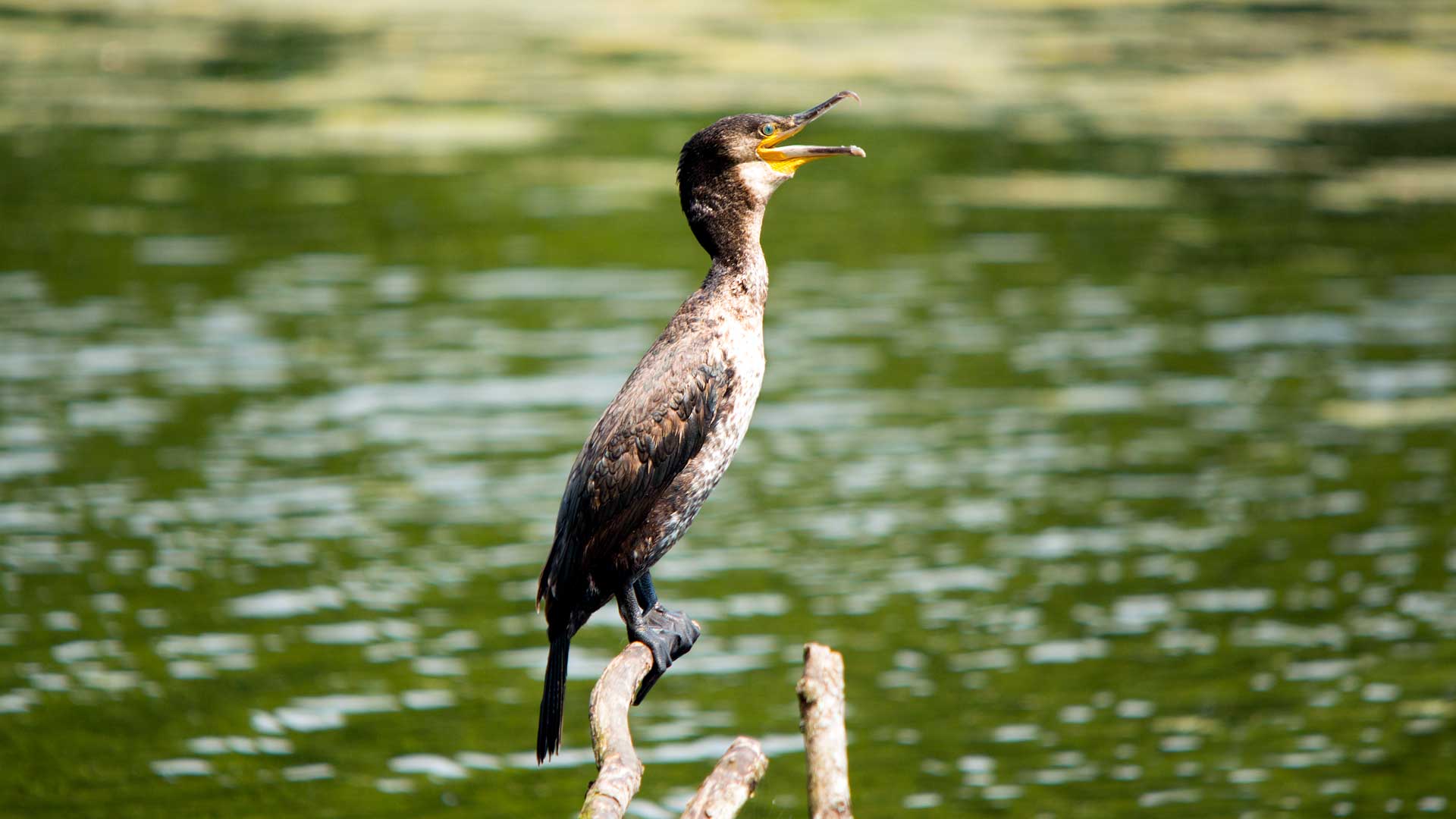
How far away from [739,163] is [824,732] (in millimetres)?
1194

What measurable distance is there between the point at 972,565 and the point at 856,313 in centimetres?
734

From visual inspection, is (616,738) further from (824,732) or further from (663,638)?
(663,638)

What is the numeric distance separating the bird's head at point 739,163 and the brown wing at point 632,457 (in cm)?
34

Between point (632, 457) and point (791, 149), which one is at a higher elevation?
point (791, 149)

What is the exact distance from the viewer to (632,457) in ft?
13.9

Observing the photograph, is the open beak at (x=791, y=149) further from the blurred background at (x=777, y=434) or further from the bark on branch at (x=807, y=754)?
the blurred background at (x=777, y=434)

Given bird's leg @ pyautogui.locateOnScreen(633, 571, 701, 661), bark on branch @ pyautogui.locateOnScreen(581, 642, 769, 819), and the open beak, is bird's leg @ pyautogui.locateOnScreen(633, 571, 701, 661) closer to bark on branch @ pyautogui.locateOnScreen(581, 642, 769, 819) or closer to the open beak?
bark on branch @ pyautogui.locateOnScreen(581, 642, 769, 819)

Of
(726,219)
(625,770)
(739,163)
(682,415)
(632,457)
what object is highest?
(739,163)

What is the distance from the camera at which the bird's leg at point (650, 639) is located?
13.9 feet

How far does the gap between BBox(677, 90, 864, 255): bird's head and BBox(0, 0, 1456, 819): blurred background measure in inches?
240

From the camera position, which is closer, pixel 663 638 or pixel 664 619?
pixel 663 638

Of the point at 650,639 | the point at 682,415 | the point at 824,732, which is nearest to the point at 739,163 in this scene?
the point at 682,415

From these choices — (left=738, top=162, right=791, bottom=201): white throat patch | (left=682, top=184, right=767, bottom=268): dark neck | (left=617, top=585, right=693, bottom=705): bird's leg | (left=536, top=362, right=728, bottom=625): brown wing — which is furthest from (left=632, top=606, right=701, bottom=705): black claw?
(left=738, top=162, right=791, bottom=201): white throat patch

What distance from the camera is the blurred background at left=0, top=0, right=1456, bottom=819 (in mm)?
10828
